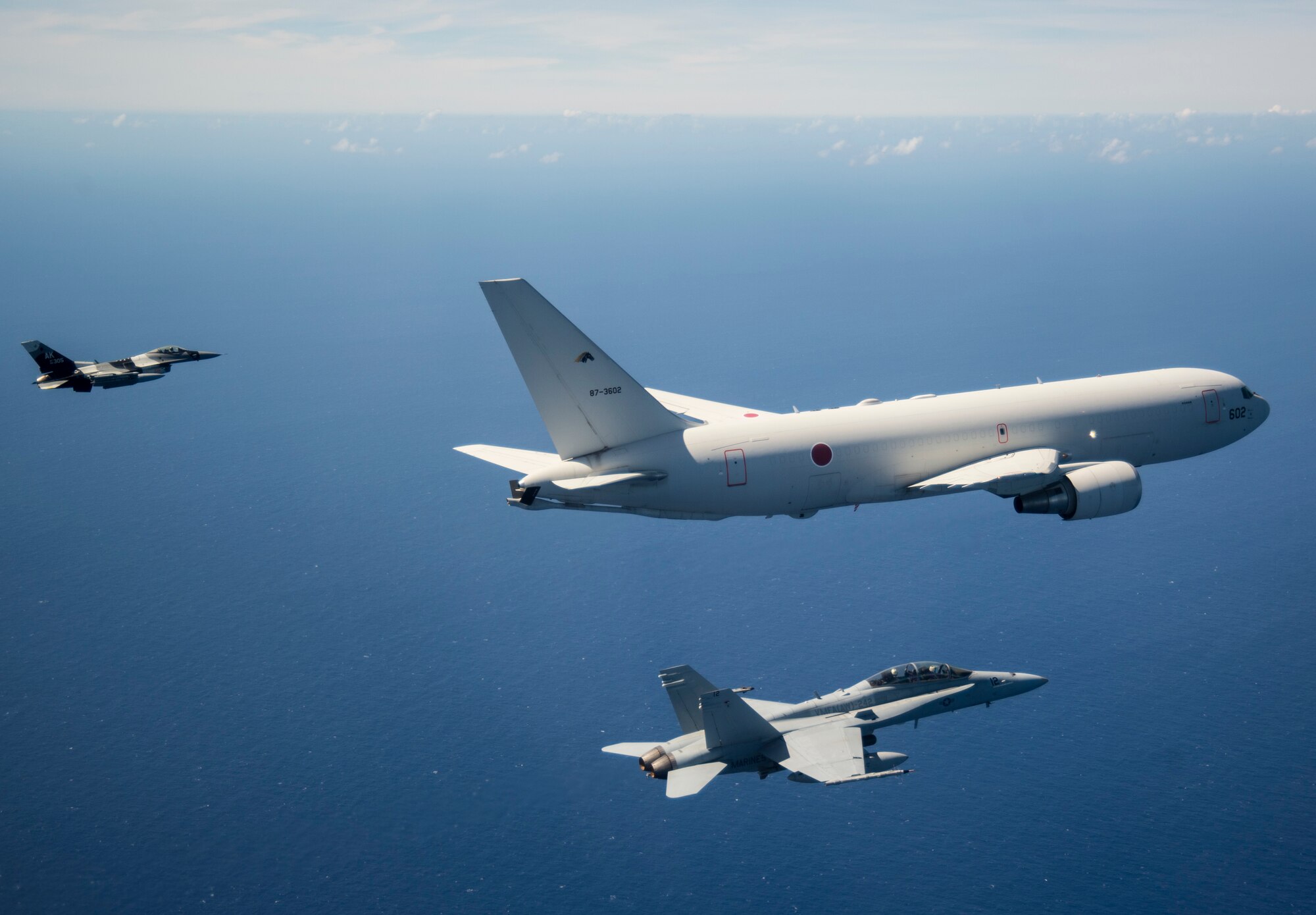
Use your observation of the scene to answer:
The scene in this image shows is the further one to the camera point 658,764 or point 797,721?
point 797,721

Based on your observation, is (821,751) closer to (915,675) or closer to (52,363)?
(915,675)

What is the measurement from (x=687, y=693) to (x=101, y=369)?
51758 mm

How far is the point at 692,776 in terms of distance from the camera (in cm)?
7875

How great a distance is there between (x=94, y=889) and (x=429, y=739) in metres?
58.9

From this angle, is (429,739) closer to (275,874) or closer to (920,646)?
(275,874)

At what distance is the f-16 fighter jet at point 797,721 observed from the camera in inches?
3071

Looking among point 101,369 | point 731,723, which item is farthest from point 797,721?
point 101,369

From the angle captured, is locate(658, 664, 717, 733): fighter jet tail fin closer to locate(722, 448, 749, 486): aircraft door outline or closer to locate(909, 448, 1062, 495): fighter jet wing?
locate(722, 448, 749, 486): aircraft door outline

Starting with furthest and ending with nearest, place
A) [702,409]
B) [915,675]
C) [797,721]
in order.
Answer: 1. [915,675]
2. [797,721]
3. [702,409]

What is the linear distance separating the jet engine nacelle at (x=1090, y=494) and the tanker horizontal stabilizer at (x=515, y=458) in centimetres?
2561

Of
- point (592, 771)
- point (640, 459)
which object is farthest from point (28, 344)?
point (592, 771)

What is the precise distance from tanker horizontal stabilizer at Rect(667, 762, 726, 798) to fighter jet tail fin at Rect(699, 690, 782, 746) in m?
1.65

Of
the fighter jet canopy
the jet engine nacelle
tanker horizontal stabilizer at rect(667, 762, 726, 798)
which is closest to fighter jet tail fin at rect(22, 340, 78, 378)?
tanker horizontal stabilizer at rect(667, 762, 726, 798)

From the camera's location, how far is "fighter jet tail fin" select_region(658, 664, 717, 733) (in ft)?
258
